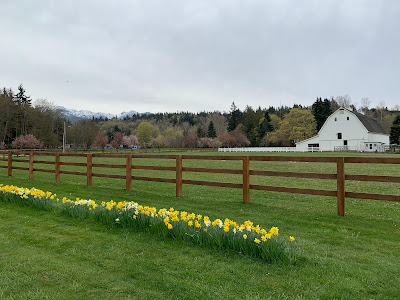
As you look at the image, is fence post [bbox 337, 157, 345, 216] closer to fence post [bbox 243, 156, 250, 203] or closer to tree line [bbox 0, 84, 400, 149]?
fence post [bbox 243, 156, 250, 203]

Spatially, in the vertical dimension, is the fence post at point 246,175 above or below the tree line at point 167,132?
below

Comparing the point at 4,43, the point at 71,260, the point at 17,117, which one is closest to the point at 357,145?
the point at 4,43

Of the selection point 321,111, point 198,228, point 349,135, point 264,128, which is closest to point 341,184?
point 198,228

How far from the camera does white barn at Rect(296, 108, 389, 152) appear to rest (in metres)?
50.3

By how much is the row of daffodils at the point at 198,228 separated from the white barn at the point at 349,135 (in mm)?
53831

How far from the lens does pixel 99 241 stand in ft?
13.1

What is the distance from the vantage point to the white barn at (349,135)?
50281 millimetres

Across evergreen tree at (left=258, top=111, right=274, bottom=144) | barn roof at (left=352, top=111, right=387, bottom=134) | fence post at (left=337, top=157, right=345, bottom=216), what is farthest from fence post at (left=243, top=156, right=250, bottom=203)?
evergreen tree at (left=258, top=111, right=274, bottom=144)

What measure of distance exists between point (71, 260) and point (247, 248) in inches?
83.5

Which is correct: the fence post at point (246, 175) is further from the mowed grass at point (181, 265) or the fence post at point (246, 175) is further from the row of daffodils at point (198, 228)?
the row of daffodils at point (198, 228)

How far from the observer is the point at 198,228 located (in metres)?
3.90

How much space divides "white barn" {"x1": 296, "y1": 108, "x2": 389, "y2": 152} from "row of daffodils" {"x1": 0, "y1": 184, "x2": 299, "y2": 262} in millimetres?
53831

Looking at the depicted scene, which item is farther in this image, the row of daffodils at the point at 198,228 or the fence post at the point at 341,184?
the fence post at the point at 341,184

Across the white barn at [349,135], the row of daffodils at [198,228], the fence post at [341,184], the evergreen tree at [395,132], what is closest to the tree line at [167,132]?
the evergreen tree at [395,132]
